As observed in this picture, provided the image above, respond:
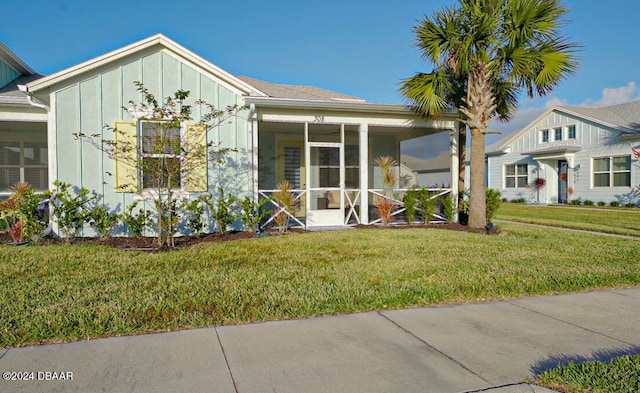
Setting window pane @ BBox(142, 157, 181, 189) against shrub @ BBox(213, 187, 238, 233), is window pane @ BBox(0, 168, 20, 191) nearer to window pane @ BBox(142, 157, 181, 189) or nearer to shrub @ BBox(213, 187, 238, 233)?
window pane @ BBox(142, 157, 181, 189)

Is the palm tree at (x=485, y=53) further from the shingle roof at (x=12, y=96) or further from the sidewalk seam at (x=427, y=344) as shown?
the shingle roof at (x=12, y=96)

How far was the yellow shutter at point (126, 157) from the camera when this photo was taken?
8.91 m

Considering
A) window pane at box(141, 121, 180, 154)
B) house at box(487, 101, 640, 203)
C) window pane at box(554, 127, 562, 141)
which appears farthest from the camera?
window pane at box(554, 127, 562, 141)

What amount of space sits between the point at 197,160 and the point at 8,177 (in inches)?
327

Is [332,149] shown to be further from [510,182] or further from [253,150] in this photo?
[510,182]

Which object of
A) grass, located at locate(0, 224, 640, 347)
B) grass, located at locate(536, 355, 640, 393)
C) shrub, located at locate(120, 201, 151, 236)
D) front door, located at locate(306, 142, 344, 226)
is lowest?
grass, located at locate(536, 355, 640, 393)

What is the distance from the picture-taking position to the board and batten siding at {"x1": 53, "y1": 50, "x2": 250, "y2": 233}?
879 cm

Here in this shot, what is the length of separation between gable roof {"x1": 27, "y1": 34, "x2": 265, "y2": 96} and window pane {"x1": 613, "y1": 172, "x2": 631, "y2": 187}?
18.4m

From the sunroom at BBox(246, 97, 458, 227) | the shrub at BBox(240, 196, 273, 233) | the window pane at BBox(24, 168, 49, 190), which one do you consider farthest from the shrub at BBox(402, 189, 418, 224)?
the window pane at BBox(24, 168, 49, 190)

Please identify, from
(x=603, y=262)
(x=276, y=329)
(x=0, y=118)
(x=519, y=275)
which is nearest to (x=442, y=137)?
(x=603, y=262)

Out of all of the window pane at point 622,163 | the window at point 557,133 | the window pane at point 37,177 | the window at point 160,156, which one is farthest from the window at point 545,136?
the window pane at point 37,177

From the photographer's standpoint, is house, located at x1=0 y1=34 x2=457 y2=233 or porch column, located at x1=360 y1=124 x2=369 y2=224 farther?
porch column, located at x1=360 y1=124 x2=369 y2=224

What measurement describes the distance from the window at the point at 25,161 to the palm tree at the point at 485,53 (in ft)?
38.6

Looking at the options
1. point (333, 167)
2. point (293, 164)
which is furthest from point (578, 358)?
point (293, 164)
